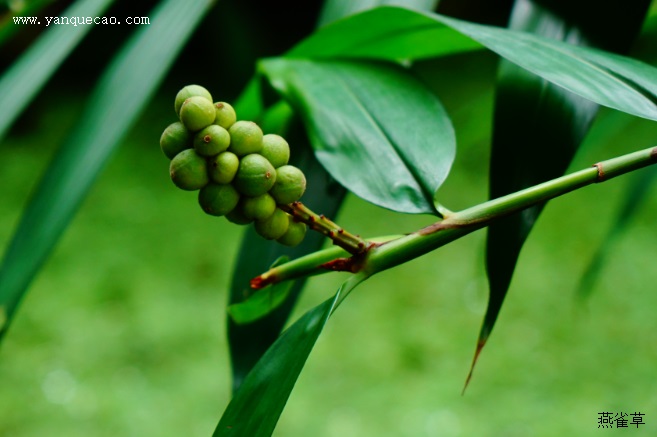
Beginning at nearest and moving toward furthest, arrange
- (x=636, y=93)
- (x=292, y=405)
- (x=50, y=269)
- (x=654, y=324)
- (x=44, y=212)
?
(x=636, y=93) → (x=44, y=212) → (x=292, y=405) → (x=654, y=324) → (x=50, y=269)

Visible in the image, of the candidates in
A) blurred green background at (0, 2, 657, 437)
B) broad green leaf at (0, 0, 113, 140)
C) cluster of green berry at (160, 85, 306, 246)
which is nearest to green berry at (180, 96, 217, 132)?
cluster of green berry at (160, 85, 306, 246)

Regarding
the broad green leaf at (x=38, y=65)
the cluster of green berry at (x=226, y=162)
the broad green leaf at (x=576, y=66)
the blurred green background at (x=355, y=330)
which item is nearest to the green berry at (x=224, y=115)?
the cluster of green berry at (x=226, y=162)

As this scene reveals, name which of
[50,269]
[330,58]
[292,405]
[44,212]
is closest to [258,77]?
[330,58]

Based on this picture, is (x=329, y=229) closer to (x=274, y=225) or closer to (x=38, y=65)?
(x=274, y=225)

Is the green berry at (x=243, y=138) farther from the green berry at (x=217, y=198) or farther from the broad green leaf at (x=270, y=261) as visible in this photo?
the broad green leaf at (x=270, y=261)

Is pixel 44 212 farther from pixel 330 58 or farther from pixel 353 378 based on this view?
pixel 353 378
